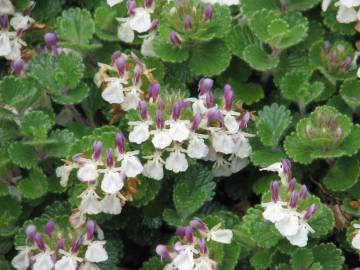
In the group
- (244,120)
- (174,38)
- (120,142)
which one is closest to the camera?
(120,142)

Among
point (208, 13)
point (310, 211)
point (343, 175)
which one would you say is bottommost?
point (343, 175)

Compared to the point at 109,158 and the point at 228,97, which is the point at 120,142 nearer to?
the point at 109,158

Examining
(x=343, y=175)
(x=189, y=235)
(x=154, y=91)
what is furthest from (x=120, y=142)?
(x=343, y=175)

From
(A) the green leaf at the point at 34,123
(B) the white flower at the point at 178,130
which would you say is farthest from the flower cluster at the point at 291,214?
(A) the green leaf at the point at 34,123

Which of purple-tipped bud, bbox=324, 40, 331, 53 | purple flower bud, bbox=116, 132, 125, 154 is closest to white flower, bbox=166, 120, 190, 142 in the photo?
purple flower bud, bbox=116, 132, 125, 154

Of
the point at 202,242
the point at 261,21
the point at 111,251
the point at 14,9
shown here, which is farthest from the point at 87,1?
the point at 202,242

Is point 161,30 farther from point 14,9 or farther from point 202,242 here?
point 202,242

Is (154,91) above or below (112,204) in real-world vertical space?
above
